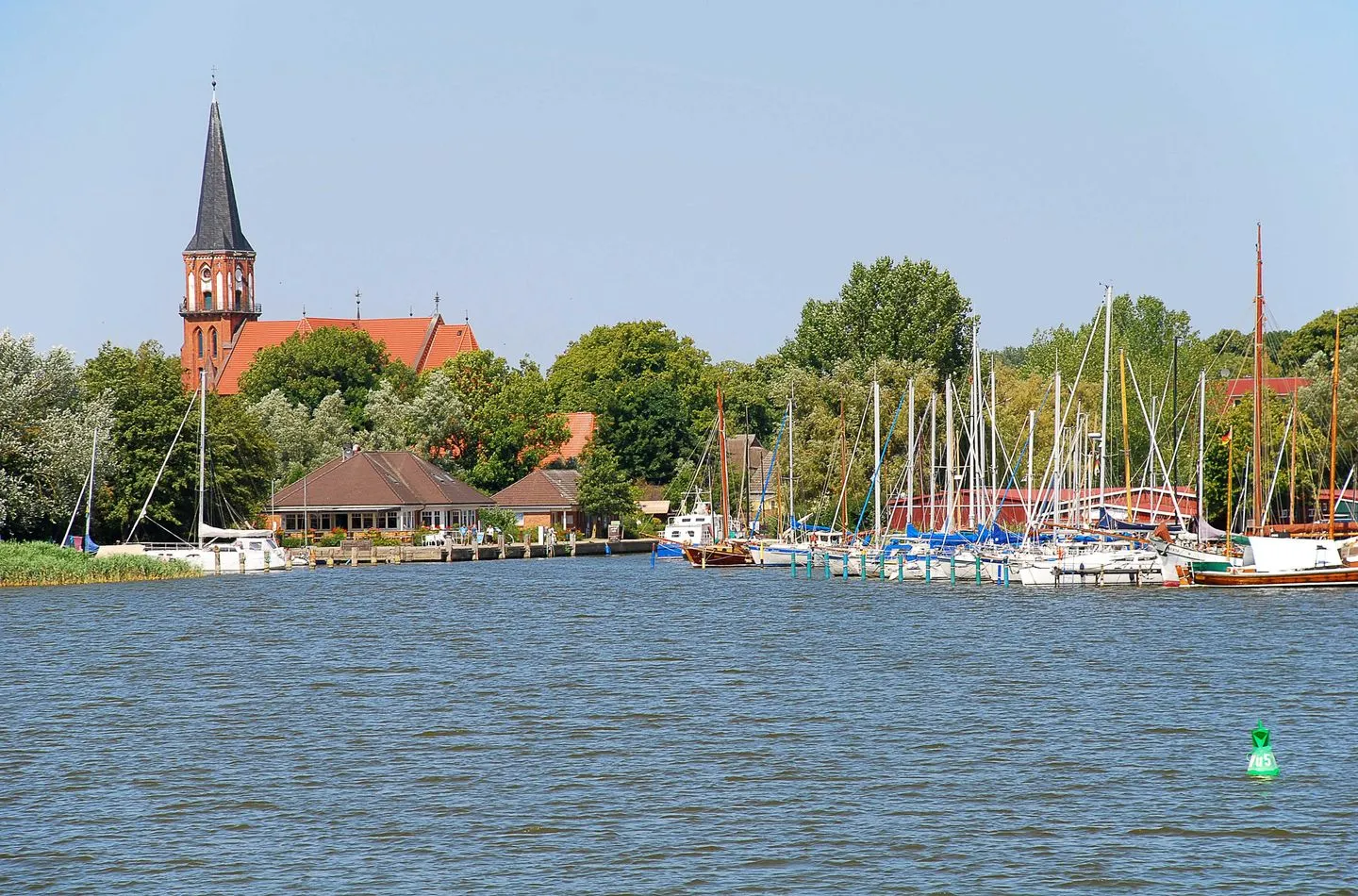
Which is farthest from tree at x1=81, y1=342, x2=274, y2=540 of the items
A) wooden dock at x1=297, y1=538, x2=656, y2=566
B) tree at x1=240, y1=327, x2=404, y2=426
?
tree at x1=240, y1=327, x2=404, y2=426

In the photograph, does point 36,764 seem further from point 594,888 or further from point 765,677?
point 765,677

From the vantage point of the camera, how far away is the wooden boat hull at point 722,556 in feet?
275

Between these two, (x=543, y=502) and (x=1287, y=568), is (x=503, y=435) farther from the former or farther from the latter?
(x=1287, y=568)

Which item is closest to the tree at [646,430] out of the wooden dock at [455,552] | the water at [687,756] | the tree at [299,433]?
the wooden dock at [455,552]

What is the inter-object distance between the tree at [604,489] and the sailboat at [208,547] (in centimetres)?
3037

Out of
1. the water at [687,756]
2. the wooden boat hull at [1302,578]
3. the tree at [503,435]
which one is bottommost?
the water at [687,756]

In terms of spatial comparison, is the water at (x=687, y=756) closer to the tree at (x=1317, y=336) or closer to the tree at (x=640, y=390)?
the tree at (x=640, y=390)

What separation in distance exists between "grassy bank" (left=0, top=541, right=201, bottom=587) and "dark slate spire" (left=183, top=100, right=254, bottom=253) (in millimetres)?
80236

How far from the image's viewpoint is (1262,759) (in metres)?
23.6

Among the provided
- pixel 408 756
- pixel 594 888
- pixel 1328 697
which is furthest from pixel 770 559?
pixel 594 888

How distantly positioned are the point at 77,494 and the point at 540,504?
4468 cm

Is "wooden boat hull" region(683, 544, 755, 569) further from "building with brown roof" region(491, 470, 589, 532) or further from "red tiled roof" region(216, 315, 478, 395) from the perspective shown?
"red tiled roof" region(216, 315, 478, 395)

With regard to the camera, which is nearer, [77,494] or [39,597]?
[39,597]

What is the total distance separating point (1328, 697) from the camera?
3127 cm
